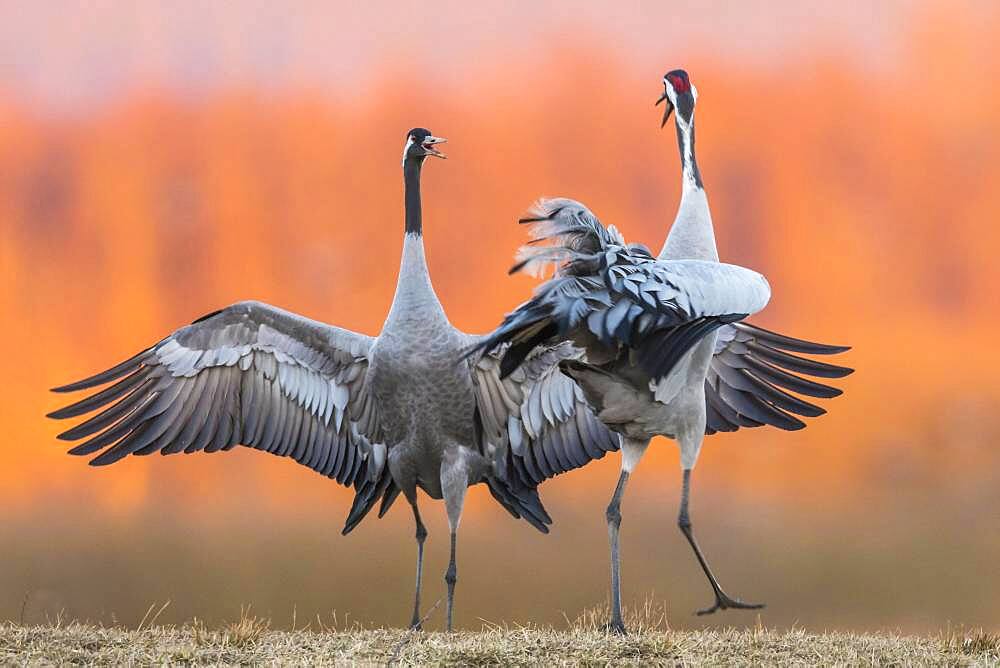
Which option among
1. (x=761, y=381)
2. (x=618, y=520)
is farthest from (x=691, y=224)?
(x=761, y=381)

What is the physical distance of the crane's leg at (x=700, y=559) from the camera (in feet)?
21.5

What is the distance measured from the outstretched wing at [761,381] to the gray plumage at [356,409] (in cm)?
82

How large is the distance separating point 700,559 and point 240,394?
3647 mm

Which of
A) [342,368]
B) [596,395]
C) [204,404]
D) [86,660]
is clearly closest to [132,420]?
[204,404]

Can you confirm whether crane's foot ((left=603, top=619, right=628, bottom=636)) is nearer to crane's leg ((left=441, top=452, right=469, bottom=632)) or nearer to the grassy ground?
the grassy ground

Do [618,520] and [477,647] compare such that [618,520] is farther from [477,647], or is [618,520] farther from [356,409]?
[356,409]

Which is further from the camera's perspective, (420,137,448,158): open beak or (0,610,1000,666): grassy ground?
(420,137,448,158): open beak

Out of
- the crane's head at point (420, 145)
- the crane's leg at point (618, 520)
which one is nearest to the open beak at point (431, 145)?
the crane's head at point (420, 145)

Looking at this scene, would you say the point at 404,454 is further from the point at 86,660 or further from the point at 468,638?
the point at 86,660

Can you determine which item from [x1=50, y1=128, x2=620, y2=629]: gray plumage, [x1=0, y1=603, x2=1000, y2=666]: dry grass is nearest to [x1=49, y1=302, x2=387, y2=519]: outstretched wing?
[x1=50, y1=128, x2=620, y2=629]: gray plumage

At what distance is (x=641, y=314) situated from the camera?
5.55m

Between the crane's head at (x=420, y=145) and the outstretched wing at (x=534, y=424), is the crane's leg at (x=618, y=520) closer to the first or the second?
the outstretched wing at (x=534, y=424)

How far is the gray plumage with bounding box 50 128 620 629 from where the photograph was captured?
7930mm

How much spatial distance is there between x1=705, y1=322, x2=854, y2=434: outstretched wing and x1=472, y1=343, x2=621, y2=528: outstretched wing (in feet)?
2.69
